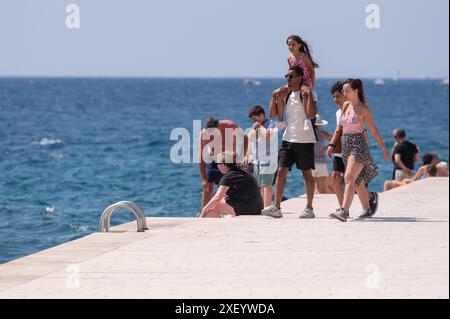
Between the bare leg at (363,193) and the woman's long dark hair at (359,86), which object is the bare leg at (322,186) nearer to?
the bare leg at (363,193)

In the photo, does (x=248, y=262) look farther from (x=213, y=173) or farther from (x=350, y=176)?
(x=213, y=173)

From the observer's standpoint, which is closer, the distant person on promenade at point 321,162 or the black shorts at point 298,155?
the black shorts at point 298,155

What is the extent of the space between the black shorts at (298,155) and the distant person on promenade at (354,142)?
1.34 feet

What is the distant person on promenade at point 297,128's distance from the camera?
42.2 feet

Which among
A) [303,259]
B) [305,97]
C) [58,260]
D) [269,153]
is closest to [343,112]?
[305,97]

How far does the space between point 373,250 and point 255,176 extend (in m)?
4.46

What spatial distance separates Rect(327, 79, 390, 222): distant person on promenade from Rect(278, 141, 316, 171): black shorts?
0.41 metres

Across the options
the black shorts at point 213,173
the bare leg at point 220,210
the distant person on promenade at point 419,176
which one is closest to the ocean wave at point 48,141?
the distant person on promenade at point 419,176

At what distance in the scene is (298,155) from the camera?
42.8 ft

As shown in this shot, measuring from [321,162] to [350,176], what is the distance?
98.4 inches

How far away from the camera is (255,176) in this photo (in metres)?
14.9

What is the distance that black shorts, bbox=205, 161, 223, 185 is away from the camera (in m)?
15.2
